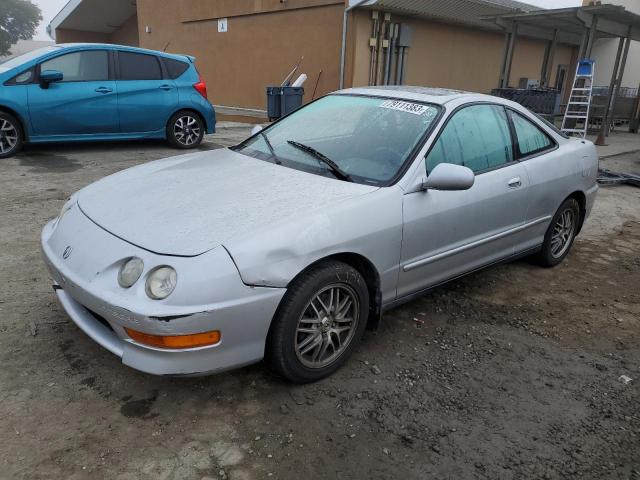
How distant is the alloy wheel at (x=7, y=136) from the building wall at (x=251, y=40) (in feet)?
24.9

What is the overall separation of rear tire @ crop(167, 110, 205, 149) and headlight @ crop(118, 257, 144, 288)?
664 cm

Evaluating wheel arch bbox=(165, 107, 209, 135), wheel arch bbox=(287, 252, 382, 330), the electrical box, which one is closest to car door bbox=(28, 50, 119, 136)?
wheel arch bbox=(165, 107, 209, 135)

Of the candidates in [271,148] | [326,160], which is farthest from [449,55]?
[326,160]

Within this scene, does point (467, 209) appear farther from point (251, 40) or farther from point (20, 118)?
point (251, 40)

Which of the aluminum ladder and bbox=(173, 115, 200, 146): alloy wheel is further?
the aluminum ladder

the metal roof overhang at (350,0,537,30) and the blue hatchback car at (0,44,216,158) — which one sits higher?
the metal roof overhang at (350,0,537,30)

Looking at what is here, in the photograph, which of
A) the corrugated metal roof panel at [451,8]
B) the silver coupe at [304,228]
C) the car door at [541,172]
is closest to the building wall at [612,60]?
the corrugated metal roof panel at [451,8]

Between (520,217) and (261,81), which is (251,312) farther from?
(261,81)

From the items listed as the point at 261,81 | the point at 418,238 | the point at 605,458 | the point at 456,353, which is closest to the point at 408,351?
the point at 456,353

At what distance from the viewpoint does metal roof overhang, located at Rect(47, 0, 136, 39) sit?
2150cm

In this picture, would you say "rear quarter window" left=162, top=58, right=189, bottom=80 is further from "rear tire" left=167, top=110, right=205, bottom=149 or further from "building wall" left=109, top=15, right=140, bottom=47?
"building wall" left=109, top=15, right=140, bottom=47

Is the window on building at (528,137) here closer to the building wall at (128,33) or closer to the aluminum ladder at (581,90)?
the aluminum ladder at (581,90)

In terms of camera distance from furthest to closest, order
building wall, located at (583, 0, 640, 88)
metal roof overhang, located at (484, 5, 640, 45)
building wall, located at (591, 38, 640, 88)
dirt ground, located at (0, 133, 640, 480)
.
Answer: building wall, located at (591, 38, 640, 88)
building wall, located at (583, 0, 640, 88)
metal roof overhang, located at (484, 5, 640, 45)
dirt ground, located at (0, 133, 640, 480)

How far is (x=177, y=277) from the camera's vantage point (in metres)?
2.30
